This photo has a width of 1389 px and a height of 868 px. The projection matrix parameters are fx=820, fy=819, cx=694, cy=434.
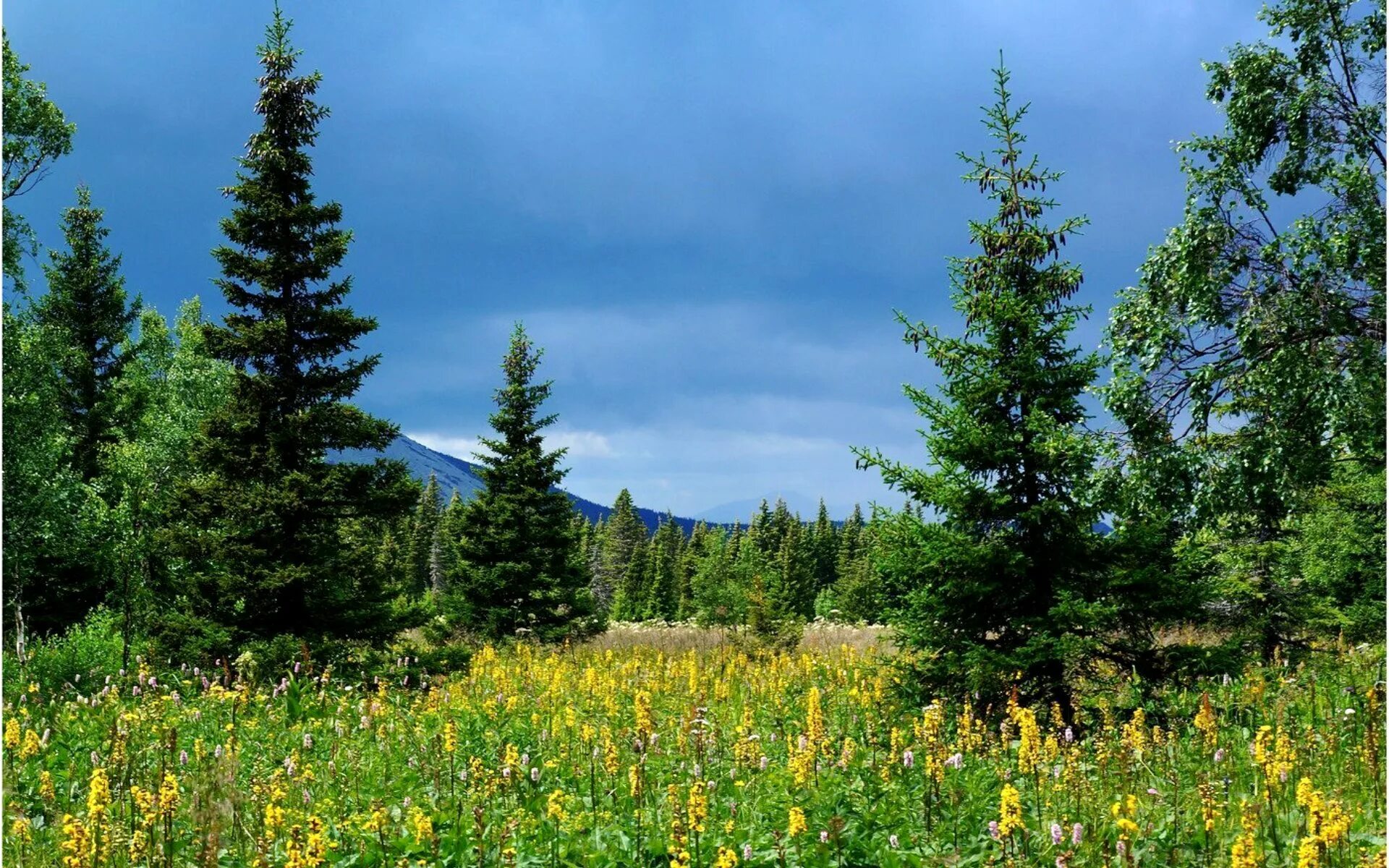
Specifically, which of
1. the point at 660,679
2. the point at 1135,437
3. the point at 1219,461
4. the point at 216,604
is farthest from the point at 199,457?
the point at 1219,461

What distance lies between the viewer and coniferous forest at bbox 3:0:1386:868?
15.1 ft

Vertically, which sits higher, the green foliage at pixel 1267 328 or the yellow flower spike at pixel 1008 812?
the green foliage at pixel 1267 328

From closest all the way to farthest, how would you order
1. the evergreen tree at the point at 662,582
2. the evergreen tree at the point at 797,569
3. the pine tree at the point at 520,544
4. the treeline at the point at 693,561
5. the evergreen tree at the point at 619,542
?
the pine tree at the point at 520,544 < the treeline at the point at 693,561 < the evergreen tree at the point at 797,569 < the evergreen tree at the point at 662,582 < the evergreen tree at the point at 619,542

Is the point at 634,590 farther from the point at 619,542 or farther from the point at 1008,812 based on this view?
the point at 1008,812

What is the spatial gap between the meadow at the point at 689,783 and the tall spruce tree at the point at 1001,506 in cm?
81

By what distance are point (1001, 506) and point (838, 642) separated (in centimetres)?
1525

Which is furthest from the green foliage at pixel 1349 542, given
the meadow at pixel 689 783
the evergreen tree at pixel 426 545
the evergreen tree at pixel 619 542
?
the evergreen tree at pixel 619 542

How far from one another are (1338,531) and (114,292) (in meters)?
38.1

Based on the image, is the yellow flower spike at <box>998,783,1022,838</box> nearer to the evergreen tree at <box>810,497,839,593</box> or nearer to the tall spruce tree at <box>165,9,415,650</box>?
the tall spruce tree at <box>165,9,415,650</box>

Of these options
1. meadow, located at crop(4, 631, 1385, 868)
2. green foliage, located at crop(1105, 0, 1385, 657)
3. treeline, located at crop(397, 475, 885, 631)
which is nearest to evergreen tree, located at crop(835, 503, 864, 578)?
treeline, located at crop(397, 475, 885, 631)

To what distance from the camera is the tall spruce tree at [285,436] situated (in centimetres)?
1342

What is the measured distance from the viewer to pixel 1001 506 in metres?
9.30

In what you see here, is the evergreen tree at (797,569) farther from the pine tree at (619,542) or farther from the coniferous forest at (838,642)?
the coniferous forest at (838,642)

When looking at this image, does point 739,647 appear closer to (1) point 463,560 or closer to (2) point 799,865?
(1) point 463,560
